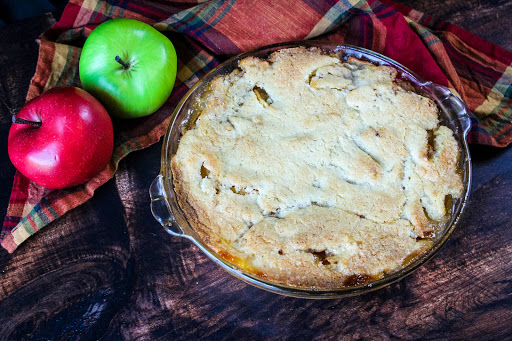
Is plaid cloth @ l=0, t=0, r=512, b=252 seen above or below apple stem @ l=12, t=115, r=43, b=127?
above

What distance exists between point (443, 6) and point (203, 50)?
882mm

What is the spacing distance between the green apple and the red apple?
68mm

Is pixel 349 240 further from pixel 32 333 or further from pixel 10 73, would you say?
pixel 10 73

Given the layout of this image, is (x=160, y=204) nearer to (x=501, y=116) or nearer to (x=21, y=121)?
(x=21, y=121)

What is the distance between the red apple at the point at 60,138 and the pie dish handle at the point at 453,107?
980mm

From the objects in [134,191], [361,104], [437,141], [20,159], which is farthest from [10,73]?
[437,141]

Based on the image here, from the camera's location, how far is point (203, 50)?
1616 mm

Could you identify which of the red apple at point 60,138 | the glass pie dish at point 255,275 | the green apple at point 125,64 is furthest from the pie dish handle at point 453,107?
the red apple at point 60,138

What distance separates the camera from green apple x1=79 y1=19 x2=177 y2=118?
1.42 m

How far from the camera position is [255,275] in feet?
3.89

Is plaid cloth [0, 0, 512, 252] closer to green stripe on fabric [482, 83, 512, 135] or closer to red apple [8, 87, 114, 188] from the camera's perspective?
green stripe on fabric [482, 83, 512, 135]

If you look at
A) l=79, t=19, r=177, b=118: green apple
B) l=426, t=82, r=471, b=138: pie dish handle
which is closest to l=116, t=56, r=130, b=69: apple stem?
l=79, t=19, r=177, b=118: green apple

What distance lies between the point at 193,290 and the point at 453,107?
3.03 feet

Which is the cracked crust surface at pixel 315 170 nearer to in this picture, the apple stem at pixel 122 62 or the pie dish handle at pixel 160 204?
the pie dish handle at pixel 160 204
